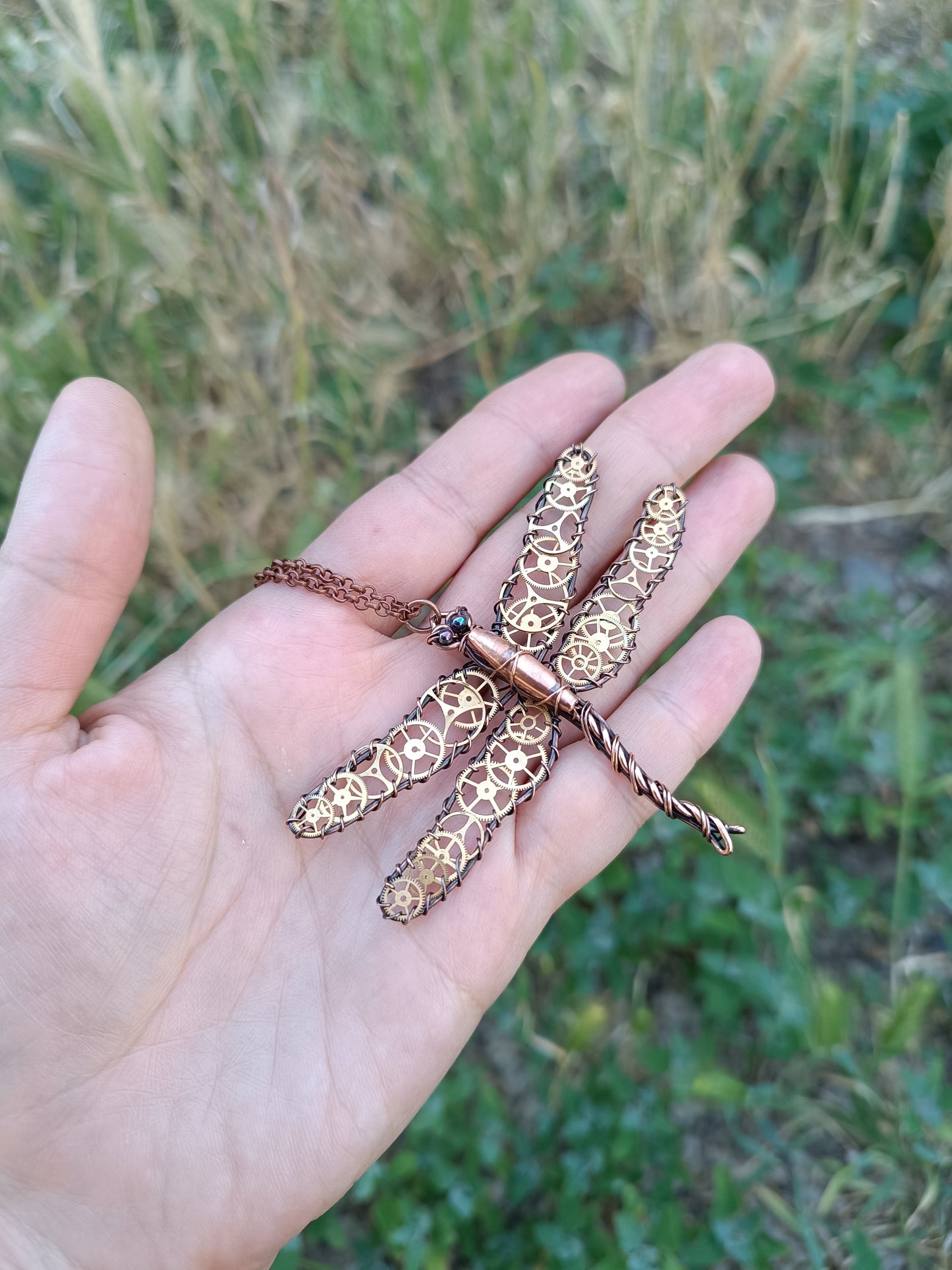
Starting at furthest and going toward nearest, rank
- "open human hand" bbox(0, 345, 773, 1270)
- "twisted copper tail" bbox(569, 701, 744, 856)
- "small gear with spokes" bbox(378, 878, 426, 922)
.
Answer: "twisted copper tail" bbox(569, 701, 744, 856) < "small gear with spokes" bbox(378, 878, 426, 922) < "open human hand" bbox(0, 345, 773, 1270)

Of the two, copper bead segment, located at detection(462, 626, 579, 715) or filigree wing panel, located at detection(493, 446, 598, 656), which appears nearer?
copper bead segment, located at detection(462, 626, 579, 715)

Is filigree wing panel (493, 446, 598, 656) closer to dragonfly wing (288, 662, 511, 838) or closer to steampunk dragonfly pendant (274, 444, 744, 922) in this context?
steampunk dragonfly pendant (274, 444, 744, 922)

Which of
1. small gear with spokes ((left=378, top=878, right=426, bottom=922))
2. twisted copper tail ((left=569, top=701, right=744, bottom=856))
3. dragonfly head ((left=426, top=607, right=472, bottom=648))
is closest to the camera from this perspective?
small gear with spokes ((left=378, top=878, right=426, bottom=922))

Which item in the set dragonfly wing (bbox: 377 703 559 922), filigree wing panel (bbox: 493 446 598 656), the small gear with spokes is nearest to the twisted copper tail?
dragonfly wing (bbox: 377 703 559 922)

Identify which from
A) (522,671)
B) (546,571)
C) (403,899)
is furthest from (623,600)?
(403,899)

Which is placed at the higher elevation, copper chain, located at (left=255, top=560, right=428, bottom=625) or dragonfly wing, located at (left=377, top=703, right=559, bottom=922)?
copper chain, located at (left=255, top=560, right=428, bottom=625)

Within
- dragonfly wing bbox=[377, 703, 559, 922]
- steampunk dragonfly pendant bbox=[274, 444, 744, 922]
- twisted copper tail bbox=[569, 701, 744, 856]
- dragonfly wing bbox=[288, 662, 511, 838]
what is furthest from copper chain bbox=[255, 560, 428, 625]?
twisted copper tail bbox=[569, 701, 744, 856]

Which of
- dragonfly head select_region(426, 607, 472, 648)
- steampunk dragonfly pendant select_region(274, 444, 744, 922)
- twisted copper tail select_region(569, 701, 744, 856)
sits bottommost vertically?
twisted copper tail select_region(569, 701, 744, 856)

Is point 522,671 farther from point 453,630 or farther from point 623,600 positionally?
point 623,600
